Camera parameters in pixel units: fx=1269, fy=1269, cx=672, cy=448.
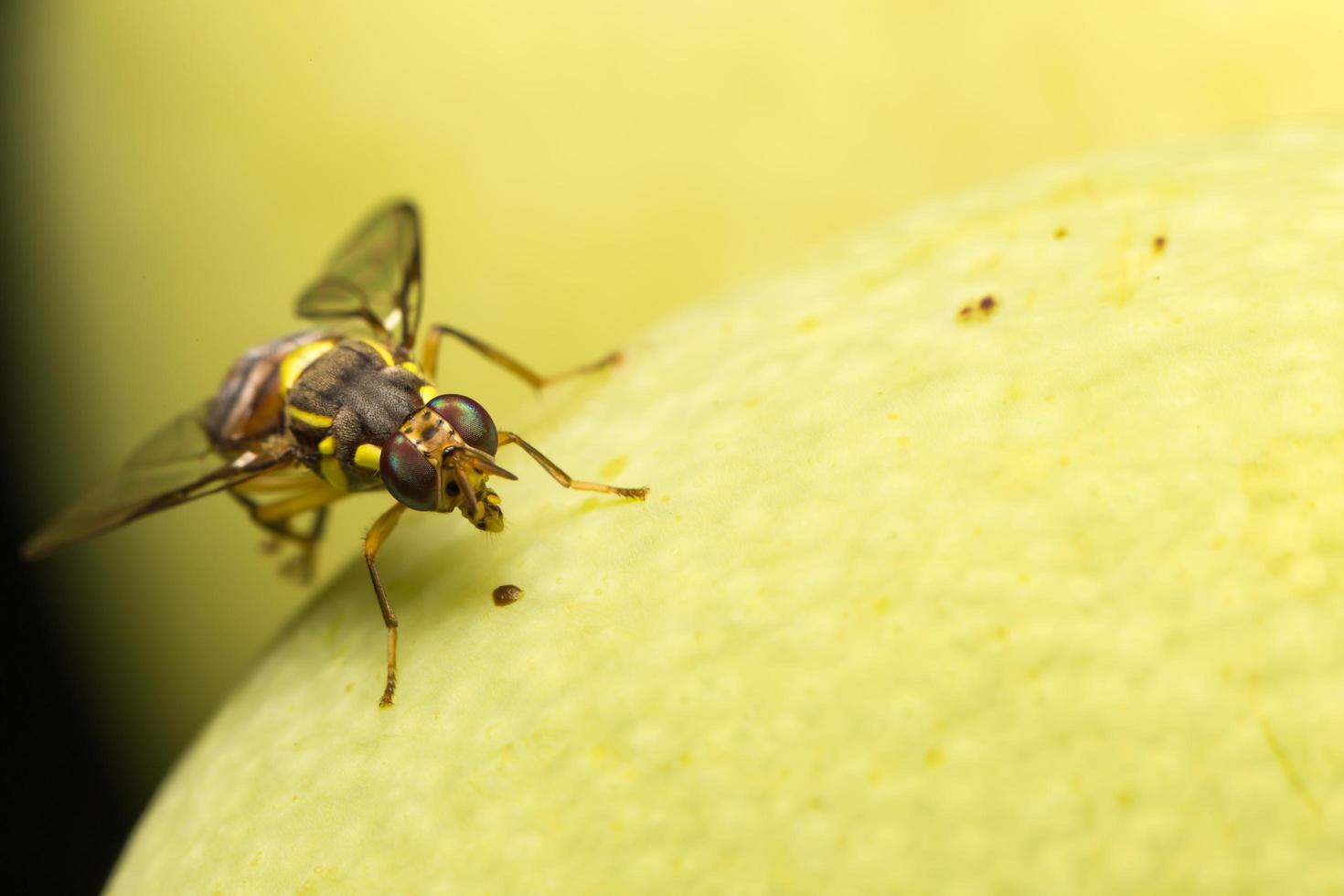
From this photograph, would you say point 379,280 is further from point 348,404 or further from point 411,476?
point 411,476

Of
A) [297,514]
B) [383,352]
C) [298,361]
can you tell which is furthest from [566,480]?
[297,514]

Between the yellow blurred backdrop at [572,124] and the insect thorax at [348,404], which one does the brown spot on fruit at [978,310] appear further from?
the yellow blurred backdrop at [572,124]

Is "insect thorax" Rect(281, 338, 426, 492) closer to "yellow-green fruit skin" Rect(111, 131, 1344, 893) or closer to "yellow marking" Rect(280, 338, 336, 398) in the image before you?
"yellow marking" Rect(280, 338, 336, 398)

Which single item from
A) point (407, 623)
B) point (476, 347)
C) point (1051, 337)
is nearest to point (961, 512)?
point (1051, 337)

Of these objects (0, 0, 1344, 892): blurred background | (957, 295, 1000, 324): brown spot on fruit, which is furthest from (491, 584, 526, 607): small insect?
(0, 0, 1344, 892): blurred background

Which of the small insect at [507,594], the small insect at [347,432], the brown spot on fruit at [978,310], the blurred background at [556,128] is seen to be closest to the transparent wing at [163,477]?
the small insect at [347,432]

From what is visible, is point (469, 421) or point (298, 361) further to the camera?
point (298, 361)

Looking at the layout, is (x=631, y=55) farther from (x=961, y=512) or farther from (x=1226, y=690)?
(x=1226, y=690)
